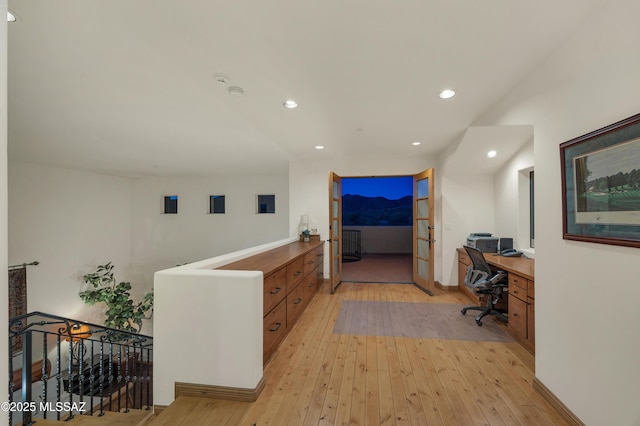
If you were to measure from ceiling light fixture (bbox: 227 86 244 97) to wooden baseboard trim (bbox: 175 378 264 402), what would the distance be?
2.37 metres

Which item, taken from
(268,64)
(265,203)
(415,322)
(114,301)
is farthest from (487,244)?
(114,301)

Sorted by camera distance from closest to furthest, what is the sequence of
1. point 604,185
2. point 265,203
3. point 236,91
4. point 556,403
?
point 604,185
point 556,403
point 236,91
point 265,203

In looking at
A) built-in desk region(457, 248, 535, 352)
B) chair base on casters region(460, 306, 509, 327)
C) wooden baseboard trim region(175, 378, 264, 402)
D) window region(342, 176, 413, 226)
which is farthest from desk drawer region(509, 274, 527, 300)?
window region(342, 176, 413, 226)

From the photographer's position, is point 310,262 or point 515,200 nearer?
point 515,200

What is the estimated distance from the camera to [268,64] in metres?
1.94

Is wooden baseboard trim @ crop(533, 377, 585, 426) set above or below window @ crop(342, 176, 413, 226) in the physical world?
below

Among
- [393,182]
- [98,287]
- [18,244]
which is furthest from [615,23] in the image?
[393,182]

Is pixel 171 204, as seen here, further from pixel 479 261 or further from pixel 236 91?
pixel 479 261

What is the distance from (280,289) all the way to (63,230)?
5.62 meters

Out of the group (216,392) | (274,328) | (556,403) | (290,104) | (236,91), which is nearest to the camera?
(556,403)

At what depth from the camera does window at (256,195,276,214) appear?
6957 millimetres

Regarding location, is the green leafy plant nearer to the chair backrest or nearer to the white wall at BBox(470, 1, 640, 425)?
the chair backrest

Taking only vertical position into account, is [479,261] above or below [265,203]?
below

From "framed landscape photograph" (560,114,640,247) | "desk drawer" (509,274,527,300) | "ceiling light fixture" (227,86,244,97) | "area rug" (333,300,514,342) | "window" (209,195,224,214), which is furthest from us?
"window" (209,195,224,214)
